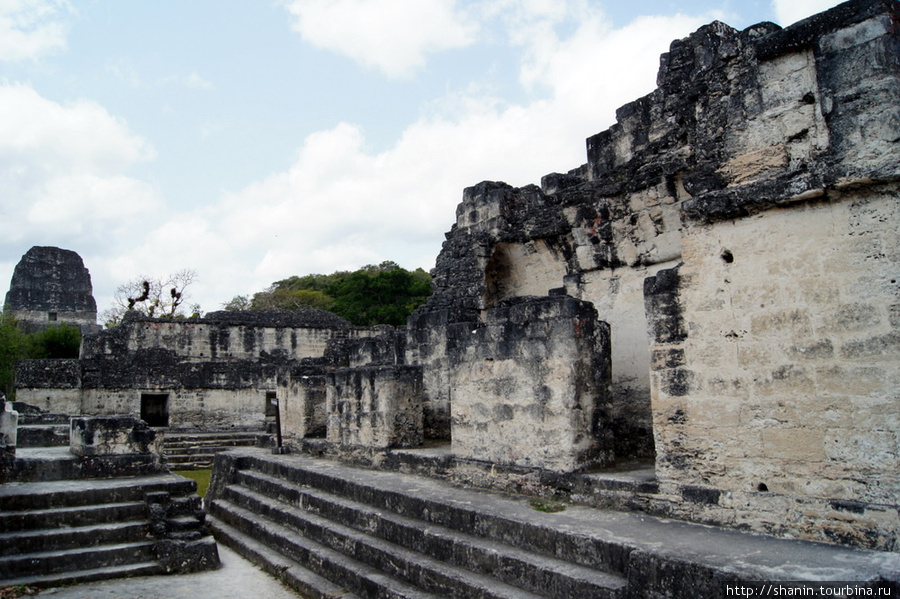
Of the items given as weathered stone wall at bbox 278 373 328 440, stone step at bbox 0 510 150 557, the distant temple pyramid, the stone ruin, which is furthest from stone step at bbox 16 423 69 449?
the distant temple pyramid

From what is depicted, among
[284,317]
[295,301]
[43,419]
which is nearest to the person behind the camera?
[43,419]

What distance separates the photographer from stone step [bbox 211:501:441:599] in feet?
17.8

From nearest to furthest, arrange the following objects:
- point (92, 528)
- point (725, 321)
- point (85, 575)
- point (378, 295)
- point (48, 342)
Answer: point (725, 321)
point (85, 575)
point (92, 528)
point (48, 342)
point (378, 295)

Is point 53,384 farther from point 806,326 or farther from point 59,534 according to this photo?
point 806,326

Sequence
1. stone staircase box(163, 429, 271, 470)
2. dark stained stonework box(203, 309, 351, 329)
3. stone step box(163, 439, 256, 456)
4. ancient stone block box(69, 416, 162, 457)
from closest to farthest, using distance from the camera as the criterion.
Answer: ancient stone block box(69, 416, 162, 457) → stone staircase box(163, 429, 271, 470) → stone step box(163, 439, 256, 456) → dark stained stonework box(203, 309, 351, 329)

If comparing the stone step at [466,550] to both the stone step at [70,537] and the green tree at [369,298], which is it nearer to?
the stone step at [70,537]

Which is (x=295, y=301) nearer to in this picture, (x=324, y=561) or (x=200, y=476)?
(x=200, y=476)

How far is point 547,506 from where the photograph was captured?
5566 mm

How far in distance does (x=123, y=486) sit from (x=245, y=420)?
41.6ft

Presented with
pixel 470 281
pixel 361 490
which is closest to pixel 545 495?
pixel 361 490

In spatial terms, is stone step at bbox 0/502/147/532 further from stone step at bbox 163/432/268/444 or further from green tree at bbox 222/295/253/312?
green tree at bbox 222/295/253/312

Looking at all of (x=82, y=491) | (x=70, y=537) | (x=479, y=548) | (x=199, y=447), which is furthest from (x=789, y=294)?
(x=199, y=447)

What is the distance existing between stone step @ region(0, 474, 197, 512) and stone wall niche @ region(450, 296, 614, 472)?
11.8 ft

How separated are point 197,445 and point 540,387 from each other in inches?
506
